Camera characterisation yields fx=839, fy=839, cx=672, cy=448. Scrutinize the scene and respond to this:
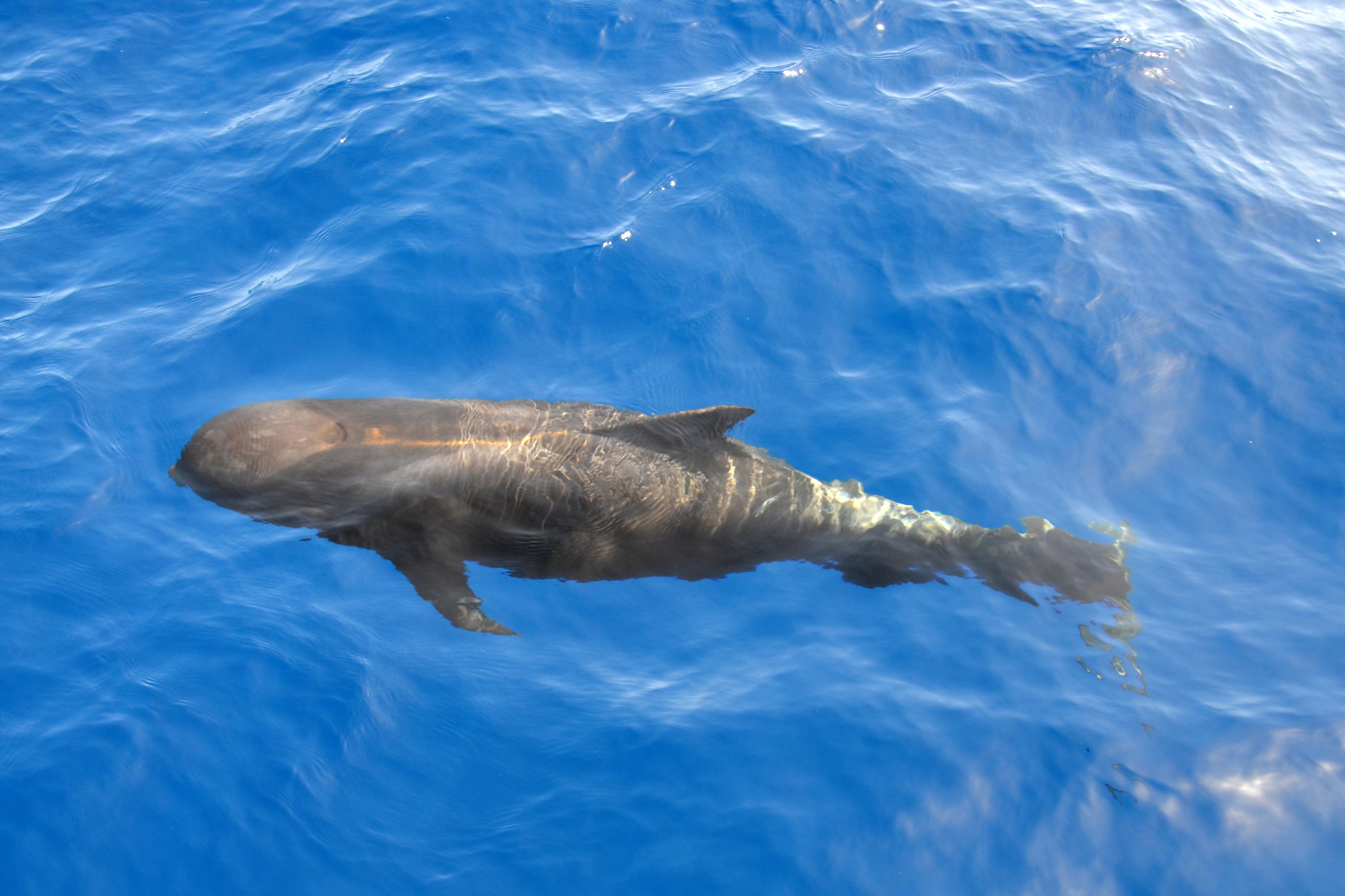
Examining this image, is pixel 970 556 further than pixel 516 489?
Yes

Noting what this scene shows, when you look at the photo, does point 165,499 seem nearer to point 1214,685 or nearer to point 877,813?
point 877,813

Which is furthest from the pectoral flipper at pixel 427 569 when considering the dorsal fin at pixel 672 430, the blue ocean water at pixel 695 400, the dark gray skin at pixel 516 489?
the dorsal fin at pixel 672 430

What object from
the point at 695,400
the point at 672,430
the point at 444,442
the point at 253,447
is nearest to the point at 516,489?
the point at 444,442

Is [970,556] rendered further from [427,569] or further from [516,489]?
[427,569]

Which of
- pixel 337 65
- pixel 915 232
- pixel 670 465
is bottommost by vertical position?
pixel 670 465

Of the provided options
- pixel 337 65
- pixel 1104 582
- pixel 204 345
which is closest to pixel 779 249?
pixel 1104 582

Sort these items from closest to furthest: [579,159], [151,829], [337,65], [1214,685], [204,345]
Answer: [151,829]
[1214,685]
[204,345]
[579,159]
[337,65]

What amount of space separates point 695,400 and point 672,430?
2093 millimetres

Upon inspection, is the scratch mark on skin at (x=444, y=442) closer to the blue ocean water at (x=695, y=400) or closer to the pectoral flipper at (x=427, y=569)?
the pectoral flipper at (x=427, y=569)

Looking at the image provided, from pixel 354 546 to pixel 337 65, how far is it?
8.41 m

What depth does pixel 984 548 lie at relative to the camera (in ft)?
23.9

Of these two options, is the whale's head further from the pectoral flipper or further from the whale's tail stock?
the whale's tail stock

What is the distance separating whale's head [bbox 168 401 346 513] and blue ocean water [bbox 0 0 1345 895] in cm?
156

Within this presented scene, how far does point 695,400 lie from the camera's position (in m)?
8.47
